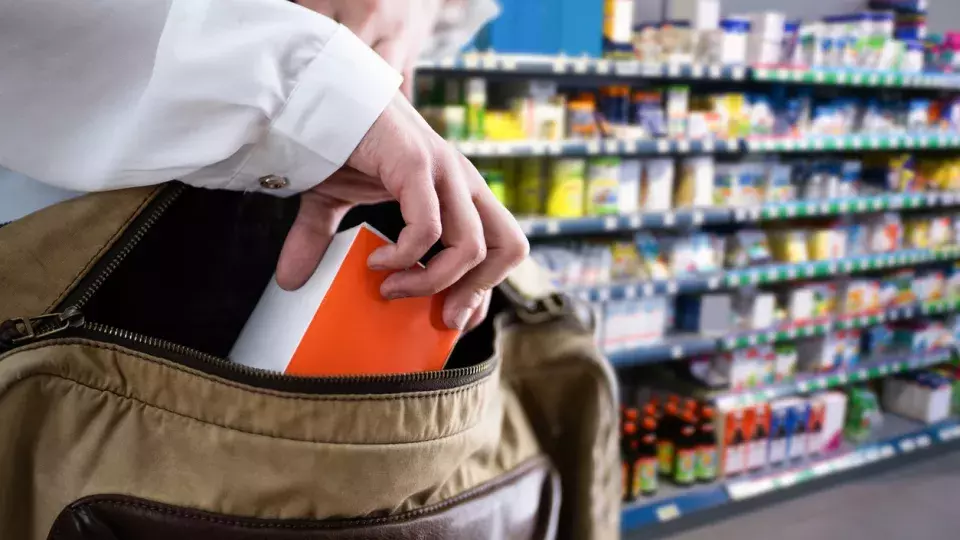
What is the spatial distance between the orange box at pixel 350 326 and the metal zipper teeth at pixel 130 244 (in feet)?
0.36

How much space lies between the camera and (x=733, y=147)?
3.25 metres

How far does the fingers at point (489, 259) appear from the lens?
0.58 meters

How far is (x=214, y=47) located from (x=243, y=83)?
3 cm

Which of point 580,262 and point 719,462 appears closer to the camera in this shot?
point 580,262

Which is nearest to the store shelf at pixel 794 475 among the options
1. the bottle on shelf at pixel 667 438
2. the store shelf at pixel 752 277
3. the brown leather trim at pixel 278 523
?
the bottle on shelf at pixel 667 438

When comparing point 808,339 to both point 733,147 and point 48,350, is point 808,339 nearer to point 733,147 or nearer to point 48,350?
point 733,147

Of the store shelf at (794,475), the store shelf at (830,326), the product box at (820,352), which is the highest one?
the store shelf at (830,326)

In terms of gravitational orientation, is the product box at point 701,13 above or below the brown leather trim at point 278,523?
above

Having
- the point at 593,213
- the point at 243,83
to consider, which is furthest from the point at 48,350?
the point at 593,213

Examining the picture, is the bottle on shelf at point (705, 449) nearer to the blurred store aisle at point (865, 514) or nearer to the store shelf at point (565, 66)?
the blurred store aisle at point (865, 514)

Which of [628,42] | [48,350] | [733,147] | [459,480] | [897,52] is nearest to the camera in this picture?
[48,350]

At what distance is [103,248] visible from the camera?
504 millimetres

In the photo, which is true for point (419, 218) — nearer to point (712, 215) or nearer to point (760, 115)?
point (712, 215)

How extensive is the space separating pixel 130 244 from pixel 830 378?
13.0 ft
